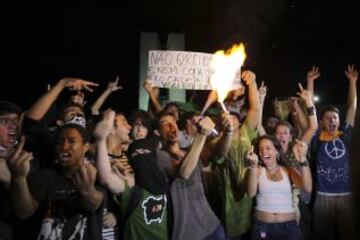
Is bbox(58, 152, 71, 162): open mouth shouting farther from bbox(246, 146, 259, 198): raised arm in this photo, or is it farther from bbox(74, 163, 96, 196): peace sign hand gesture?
bbox(246, 146, 259, 198): raised arm

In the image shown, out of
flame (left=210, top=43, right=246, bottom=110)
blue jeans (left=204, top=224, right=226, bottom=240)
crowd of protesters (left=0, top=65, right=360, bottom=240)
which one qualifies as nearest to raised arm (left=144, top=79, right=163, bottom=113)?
crowd of protesters (left=0, top=65, right=360, bottom=240)

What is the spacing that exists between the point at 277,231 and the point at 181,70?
8.84 ft

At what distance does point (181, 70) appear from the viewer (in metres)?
6.54

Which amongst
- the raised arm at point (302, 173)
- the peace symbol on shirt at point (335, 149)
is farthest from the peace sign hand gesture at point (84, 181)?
the peace symbol on shirt at point (335, 149)

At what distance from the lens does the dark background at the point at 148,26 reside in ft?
42.0

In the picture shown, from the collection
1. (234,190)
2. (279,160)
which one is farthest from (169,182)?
(279,160)

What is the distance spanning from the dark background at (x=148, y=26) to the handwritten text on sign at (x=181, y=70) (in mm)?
4096

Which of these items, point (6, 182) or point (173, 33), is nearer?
point (6, 182)

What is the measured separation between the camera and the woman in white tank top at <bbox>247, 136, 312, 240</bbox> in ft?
15.8

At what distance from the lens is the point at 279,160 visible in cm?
535

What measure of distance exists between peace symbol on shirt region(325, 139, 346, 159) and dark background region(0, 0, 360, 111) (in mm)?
5756

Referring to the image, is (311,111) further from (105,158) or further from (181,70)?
(105,158)

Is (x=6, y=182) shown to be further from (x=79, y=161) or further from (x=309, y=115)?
(x=309, y=115)

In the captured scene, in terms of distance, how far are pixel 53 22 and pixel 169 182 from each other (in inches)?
465
